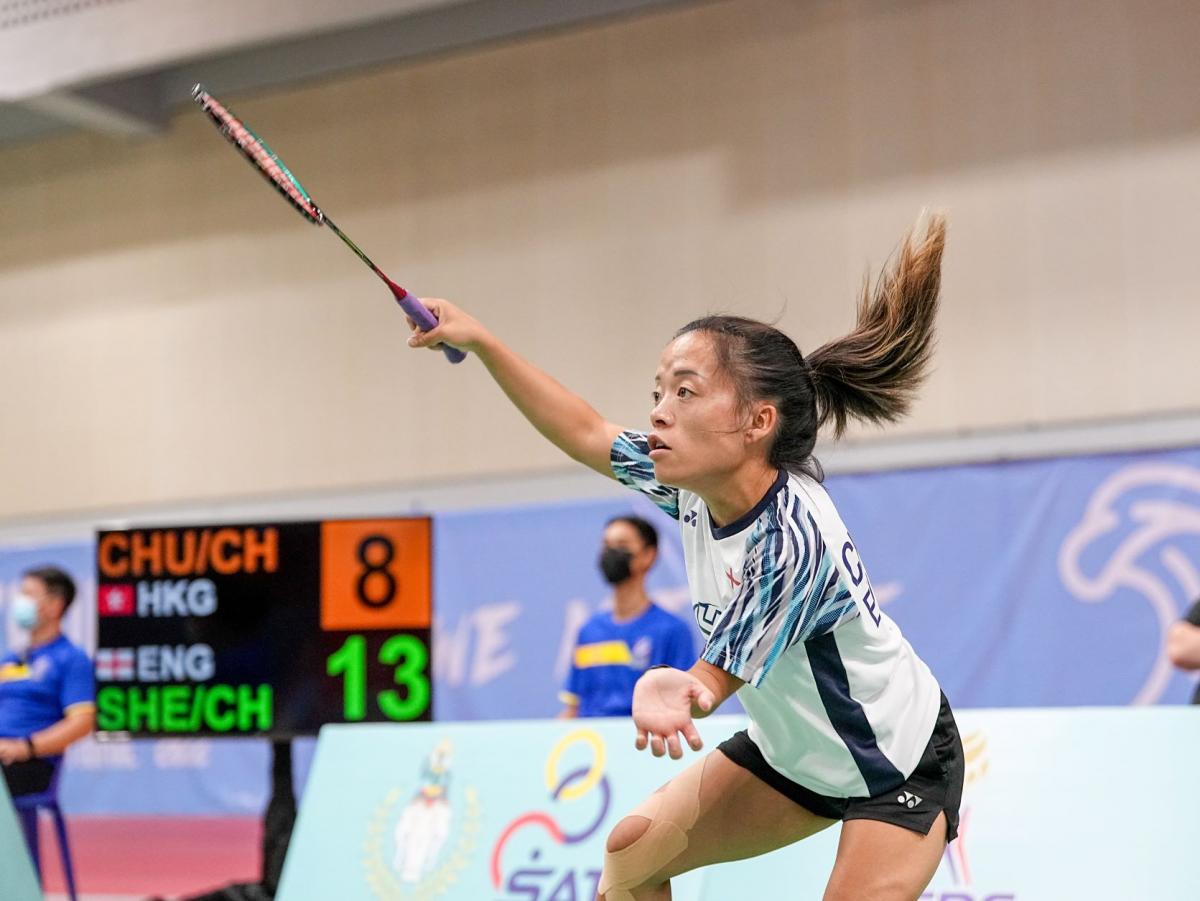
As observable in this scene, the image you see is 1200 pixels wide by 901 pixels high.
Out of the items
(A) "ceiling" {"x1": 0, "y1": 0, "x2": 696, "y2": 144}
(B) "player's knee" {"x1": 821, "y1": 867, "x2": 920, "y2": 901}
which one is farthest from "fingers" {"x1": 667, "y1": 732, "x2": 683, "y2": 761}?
(A) "ceiling" {"x1": 0, "y1": 0, "x2": 696, "y2": 144}

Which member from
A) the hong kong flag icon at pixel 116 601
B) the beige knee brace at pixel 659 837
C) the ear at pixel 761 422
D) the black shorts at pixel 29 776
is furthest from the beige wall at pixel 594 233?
the beige knee brace at pixel 659 837

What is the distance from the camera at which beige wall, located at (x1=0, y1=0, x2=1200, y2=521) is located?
7.29 m

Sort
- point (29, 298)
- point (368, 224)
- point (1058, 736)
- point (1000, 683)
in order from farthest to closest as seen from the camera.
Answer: point (29, 298) → point (368, 224) → point (1000, 683) → point (1058, 736)

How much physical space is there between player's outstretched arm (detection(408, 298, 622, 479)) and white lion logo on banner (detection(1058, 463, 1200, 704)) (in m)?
4.44

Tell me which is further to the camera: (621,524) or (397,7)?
(397,7)

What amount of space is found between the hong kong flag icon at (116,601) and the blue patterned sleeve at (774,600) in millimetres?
4085

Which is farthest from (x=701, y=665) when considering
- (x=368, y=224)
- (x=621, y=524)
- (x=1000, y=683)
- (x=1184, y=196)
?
(x=368, y=224)

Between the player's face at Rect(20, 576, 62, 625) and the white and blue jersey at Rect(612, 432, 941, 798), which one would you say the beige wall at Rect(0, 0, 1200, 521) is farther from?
the white and blue jersey at Rect(612, 432, 941, 798)

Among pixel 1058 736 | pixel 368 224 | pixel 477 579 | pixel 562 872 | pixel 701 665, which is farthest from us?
pixel 368 224

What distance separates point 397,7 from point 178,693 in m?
4.14

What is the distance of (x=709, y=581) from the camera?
279 cm

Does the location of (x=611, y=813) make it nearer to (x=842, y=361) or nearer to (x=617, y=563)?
(x=617, y=563)

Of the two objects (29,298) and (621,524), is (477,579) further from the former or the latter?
(29,298)

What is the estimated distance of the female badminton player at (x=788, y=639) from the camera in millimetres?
2555
